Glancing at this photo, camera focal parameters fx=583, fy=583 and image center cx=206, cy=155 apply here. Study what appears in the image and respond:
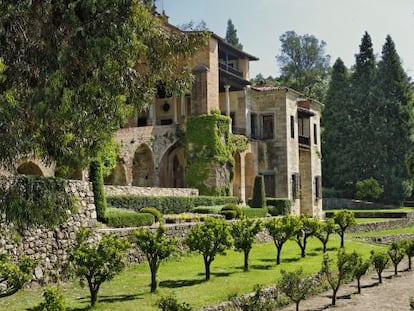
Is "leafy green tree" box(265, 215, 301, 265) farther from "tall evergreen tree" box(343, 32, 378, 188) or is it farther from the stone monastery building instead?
"tall evergreen tree" box(343, 32, 378, 188)

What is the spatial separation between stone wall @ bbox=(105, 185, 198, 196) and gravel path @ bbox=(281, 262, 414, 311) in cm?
969

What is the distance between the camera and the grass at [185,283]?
1168 cm

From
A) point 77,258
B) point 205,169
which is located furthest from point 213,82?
point 77,258

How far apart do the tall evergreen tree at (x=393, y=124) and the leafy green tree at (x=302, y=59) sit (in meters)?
14.8

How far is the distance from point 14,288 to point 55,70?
5385mm

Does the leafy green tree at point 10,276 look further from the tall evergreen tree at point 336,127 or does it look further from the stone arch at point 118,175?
the tall evergreen tree at point 336,127

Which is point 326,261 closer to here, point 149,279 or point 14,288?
point 149,279

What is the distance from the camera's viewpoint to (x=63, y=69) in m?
7.04

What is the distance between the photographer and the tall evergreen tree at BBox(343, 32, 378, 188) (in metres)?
50.7

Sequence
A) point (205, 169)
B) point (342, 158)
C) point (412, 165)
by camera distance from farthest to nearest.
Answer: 1. point (342, 158)
2. point (205, 169)
3. point (412, 165)

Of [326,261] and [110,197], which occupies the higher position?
[110,197]

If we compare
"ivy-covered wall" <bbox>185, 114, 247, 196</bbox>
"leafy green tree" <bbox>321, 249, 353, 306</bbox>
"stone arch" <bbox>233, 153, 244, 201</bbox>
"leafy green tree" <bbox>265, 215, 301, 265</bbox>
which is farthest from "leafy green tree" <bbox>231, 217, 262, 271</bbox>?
"stone arch" <bbox>233, 153, 244, 201</bbox>

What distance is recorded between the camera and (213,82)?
33375 millimetres

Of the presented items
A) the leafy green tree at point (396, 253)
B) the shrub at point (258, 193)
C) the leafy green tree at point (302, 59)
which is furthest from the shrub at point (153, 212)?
the leafy green tree at point (302, 59)
